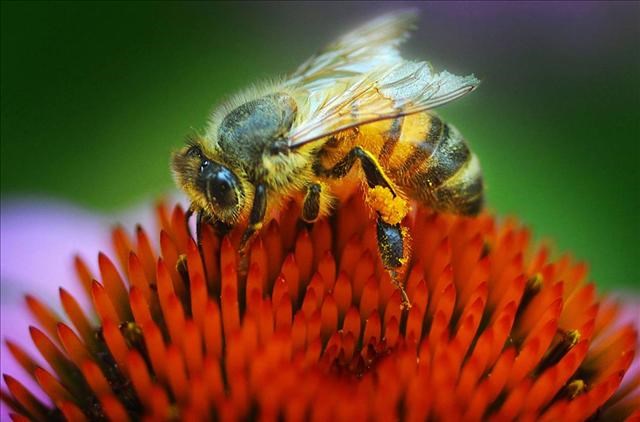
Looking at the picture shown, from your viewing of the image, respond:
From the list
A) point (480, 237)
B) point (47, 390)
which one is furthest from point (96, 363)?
point (480, 237)

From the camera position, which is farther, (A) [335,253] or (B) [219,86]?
(B) [219,86]

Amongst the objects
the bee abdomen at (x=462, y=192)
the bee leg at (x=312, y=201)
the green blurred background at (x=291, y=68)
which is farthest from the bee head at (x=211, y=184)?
the green blurred background at (x=291, y=68)

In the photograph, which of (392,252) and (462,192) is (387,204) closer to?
(392,252)

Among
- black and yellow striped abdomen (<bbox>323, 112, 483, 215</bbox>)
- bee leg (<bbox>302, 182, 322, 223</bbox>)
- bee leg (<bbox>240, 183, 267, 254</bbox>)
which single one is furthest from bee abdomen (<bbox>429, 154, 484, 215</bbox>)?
bee leg (<bbox>240, 183, 267, 254</bbox>)

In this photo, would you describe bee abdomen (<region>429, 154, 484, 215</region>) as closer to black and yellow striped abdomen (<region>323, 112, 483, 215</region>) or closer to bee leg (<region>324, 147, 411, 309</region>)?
black and yellow striped abdomen (<region>323, 112, 483, 215</region>)

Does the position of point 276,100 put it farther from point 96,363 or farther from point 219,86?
point 219,86

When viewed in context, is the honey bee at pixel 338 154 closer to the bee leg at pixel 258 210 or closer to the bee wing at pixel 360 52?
the bee leg at pixel 258 210

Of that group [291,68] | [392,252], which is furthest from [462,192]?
[291,68]
